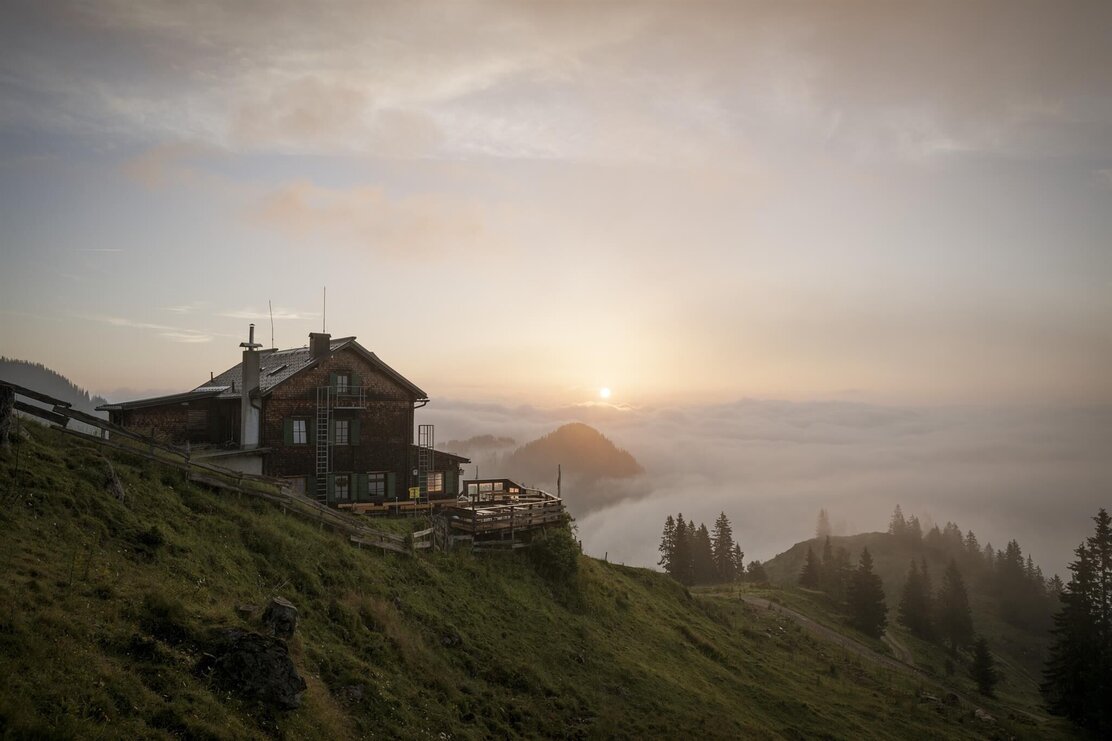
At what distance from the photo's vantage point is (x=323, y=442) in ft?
135

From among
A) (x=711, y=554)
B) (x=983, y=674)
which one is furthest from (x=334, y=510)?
(x=711, y=554)

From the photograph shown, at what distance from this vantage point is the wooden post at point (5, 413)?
18.5 meters

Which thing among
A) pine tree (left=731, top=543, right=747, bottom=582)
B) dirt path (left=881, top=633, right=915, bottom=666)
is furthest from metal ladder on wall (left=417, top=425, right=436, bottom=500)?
pine tree (left=731, top=543, right=747, bottom=582)

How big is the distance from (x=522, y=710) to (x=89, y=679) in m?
13.1

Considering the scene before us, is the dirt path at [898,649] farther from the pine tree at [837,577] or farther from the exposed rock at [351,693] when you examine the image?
the exposed rock at [351,693]

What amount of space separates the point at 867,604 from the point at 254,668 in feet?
304

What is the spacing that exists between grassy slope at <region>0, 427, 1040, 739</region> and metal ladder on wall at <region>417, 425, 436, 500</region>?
13.4 m

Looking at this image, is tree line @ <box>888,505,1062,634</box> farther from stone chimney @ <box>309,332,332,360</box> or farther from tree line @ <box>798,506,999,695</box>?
stone chimney @ <box>309,332,332,360</box>

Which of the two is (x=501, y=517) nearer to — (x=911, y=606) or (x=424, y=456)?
(x=424, y=456)

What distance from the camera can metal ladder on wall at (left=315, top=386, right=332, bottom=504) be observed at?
135ft

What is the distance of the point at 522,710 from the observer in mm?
20469

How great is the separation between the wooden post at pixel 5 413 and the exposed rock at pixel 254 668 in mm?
10464

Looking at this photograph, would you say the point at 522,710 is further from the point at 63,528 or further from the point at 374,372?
the point at 374,372

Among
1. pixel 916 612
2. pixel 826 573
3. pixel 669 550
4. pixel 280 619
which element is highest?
pixel 280 619
